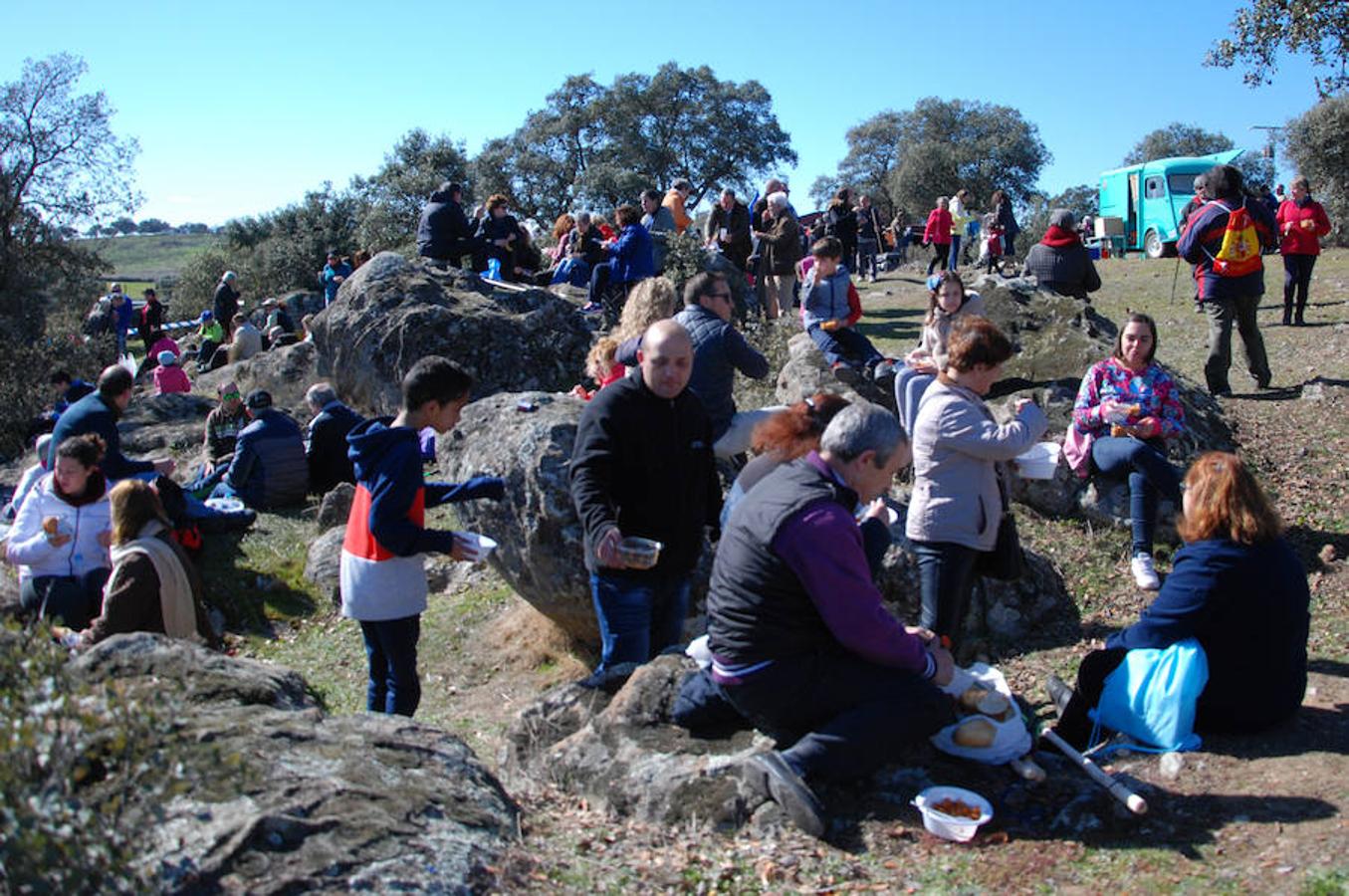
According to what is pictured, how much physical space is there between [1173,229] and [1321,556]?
23.9 meters

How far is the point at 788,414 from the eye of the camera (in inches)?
162

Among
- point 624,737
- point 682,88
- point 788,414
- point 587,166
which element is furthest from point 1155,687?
point 682,88

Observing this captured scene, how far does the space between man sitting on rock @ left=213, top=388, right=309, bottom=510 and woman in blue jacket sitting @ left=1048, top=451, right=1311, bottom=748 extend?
24.1 feet

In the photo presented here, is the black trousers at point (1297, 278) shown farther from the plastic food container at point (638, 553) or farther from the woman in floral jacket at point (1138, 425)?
the plastic food container at point (638, 553)

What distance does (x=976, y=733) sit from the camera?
3.69 meters

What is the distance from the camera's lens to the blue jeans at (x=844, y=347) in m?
8.56

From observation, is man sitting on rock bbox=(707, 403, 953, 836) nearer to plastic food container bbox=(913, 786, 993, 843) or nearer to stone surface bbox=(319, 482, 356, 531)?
plastic food container bbox=(913, 786, 993, 843)

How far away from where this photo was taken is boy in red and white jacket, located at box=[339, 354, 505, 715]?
167 inches

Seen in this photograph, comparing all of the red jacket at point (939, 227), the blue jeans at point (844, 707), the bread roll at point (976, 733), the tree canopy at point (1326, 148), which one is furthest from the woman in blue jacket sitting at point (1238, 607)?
the tree canopy at point (1326, 148)

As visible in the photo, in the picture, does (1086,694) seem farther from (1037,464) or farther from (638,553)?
(638,553)

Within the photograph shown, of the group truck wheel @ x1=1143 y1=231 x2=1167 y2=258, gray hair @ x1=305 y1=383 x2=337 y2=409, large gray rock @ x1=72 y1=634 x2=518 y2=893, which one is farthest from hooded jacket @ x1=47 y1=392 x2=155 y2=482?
truck wheel @ x1=1143 y1=231 x2=1167 y2=258

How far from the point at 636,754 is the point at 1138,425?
13.0 feet

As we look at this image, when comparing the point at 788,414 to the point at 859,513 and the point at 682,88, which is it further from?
the point at 682,88

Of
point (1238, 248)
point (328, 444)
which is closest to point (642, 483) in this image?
point (328, 444)
